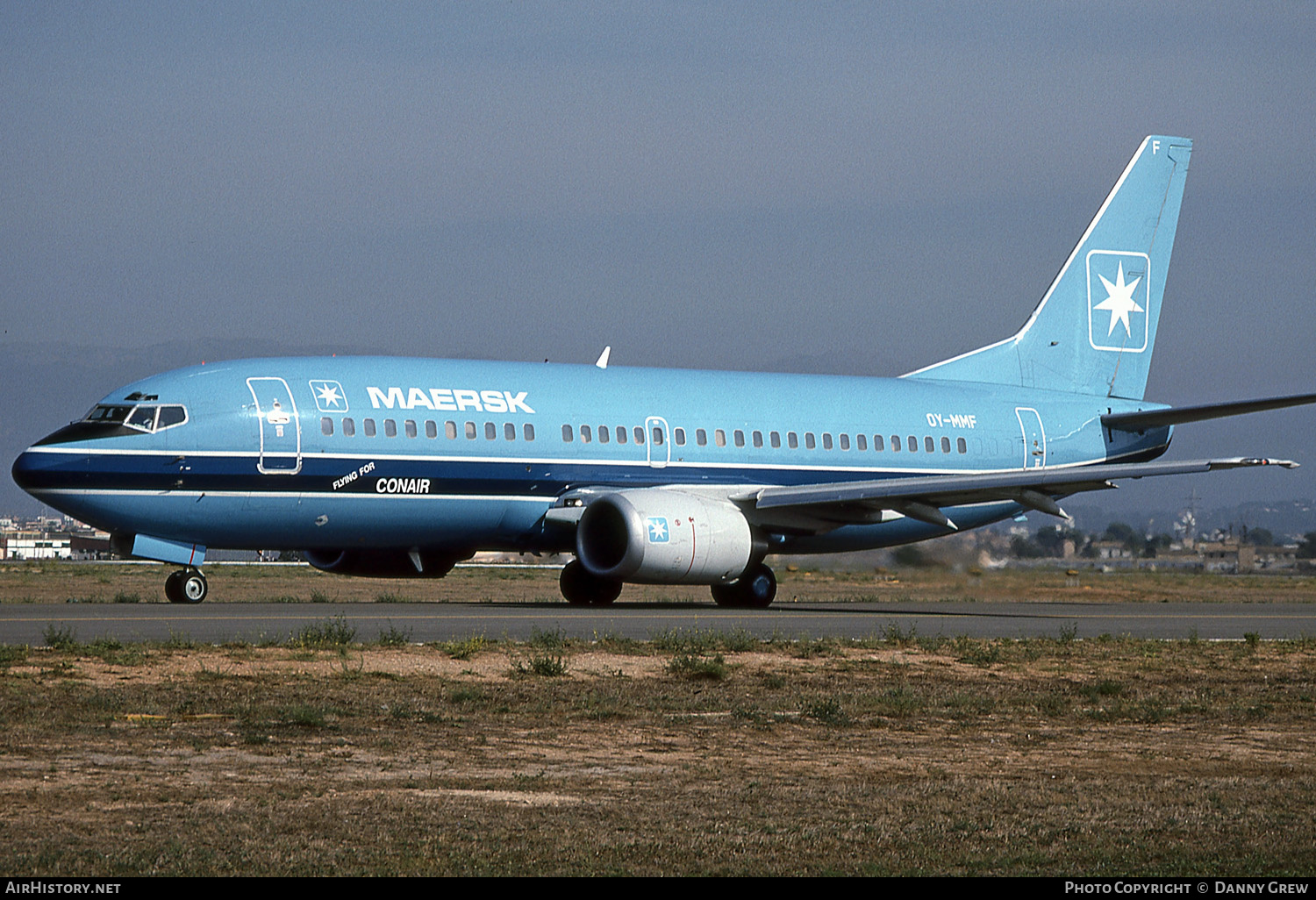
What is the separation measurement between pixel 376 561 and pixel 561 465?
151 inches

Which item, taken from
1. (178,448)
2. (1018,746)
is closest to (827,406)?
(178,448)

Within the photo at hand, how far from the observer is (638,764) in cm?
1153

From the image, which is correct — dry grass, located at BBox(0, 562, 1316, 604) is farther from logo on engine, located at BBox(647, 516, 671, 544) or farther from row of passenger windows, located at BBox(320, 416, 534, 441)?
logo on engine, located at BBox(647, 516, 671, 544)

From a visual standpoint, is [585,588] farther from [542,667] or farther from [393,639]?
[542,667]

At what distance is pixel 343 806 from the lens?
9578mm

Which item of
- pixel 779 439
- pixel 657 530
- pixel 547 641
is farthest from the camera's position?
pixel 779 439

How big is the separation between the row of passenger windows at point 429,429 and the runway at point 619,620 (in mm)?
2884

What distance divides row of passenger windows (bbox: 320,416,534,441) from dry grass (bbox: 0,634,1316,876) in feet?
29.2

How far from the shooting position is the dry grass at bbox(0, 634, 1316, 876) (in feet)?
28.1

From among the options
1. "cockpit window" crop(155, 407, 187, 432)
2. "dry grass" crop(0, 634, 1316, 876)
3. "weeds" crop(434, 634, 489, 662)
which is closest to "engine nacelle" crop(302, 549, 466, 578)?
"cockpit window" crop(155, 407, 187, 432)

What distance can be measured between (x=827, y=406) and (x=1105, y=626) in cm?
891

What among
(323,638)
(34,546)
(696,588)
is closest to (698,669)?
(323,638)
